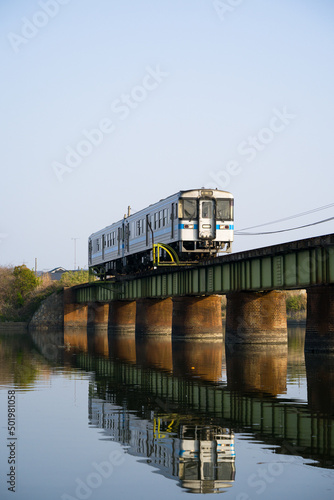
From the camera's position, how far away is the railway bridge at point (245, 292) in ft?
102

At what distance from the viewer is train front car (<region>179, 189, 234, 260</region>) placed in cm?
3984

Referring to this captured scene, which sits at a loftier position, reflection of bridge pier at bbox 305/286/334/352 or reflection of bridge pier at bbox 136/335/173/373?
reflection of bridge pier at bbox 305/286/334/352

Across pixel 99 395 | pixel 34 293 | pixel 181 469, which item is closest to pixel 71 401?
pixel 99 395

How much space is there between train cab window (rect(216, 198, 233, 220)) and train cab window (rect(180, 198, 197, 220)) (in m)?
1.32

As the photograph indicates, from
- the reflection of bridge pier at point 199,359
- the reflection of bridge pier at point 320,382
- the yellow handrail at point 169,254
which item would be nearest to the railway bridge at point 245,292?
the reflection of bridge pier at point 320,382

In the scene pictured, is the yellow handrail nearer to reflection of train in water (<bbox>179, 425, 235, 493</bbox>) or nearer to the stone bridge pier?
the stone bridge pier

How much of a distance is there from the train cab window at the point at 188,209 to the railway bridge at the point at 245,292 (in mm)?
2749

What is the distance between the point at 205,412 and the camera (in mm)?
15570

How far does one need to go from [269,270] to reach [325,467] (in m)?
25.2

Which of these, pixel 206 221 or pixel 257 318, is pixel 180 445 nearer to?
pixel 257 318

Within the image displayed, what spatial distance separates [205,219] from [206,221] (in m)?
0.12

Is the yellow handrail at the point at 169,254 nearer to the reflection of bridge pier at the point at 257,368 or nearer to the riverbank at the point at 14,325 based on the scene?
the reflection of bridge pier at the point at 257,368
